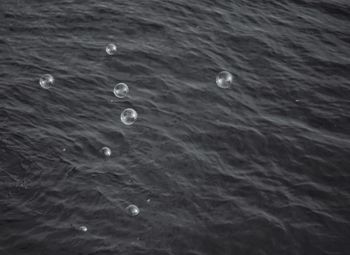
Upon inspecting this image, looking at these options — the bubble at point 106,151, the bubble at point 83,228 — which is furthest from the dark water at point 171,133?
the bubble at point 106,151

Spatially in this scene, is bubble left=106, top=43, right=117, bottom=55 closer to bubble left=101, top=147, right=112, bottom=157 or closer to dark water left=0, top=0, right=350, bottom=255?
dark water left=0, top=0, right=350, bottom=255

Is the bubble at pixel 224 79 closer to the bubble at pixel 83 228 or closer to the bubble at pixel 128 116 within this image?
the bubble at pixel 128 116

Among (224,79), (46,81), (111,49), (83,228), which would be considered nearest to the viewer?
(83,228)

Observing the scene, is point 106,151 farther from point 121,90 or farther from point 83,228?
point 121,90

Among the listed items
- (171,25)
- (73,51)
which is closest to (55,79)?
(73,51)

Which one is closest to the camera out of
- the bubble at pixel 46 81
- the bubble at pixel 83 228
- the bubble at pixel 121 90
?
the bubble at pixel 83 228

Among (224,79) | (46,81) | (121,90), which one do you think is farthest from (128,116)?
(224,79)

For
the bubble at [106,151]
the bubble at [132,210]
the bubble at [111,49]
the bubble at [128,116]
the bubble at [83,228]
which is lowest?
the bubble at [83,228]

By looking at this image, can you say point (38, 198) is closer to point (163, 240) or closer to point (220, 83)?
point (163, 240)
